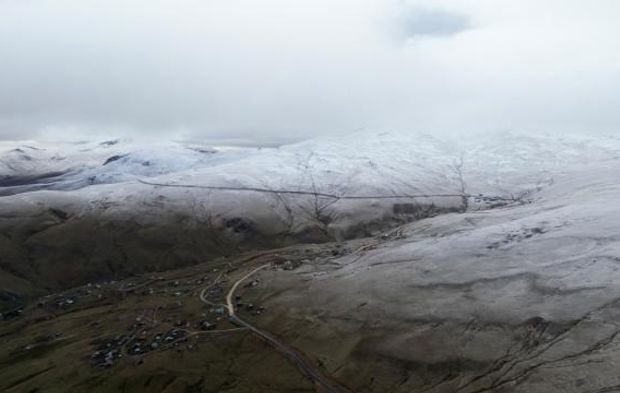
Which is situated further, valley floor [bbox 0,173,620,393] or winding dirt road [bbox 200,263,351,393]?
winding dirt road [bbox 200,263,351,393]

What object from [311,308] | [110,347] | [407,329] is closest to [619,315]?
[407,329]

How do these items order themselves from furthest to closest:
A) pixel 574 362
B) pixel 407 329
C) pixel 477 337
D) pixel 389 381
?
pixel 407 329, pixel 477 337, pixel 389 381, pixel 574 362

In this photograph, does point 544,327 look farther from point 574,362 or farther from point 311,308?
point 311,308

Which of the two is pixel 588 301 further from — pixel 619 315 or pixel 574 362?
pixel 574 362

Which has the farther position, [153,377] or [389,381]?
[153,377]

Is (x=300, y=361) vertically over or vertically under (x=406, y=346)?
under

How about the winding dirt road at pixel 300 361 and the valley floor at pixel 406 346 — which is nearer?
the valley floor at pixel 406 346

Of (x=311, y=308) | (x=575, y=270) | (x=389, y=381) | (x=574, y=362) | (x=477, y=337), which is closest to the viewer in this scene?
(x=574, y=362)

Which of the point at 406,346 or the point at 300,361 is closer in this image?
the point at 406,346

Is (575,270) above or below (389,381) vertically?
above
